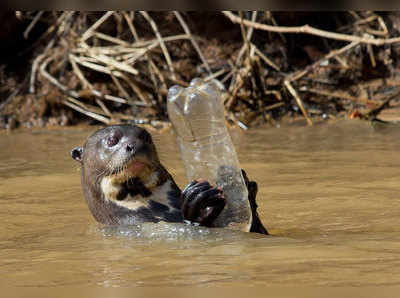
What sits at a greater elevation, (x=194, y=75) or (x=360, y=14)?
(x=360, y=14)

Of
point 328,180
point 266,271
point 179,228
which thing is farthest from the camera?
point 328,180

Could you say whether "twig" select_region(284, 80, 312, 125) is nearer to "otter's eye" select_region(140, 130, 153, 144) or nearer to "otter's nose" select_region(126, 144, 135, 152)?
"otter's eye" select_region(140, 130, 153, 144)

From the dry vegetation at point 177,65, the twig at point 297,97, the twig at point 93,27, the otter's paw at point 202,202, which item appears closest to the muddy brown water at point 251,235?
the otter's paw at point 202,202

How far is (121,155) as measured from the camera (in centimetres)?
269

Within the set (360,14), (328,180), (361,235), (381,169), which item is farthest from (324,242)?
(360,14)

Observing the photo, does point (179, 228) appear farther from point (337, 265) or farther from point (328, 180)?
point (328, 180)

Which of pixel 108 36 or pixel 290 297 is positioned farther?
pixel 108 36

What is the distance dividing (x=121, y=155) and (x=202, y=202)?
520mm

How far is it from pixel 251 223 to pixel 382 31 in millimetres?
4977

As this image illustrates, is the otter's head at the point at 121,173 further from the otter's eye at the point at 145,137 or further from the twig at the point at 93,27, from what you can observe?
the twig at the point at 93,27

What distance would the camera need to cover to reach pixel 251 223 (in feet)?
7.88

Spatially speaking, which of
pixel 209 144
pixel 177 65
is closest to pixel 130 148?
pixel 209 144

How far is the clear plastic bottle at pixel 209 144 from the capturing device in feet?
7.86

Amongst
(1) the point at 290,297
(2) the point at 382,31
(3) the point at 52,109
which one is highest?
(1) the point at 290,297
